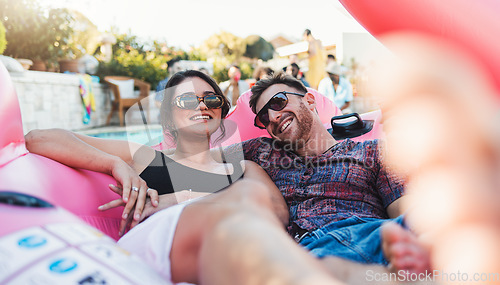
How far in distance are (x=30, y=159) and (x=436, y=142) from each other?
1475mm

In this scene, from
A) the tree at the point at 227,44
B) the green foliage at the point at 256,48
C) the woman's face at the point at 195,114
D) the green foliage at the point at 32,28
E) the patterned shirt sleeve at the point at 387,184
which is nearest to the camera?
the patterned shirt sleeve at the point at 387,184

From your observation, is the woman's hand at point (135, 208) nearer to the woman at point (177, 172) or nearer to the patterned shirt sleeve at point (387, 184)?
the woman at point (177, 172)

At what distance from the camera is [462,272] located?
2.87 feet

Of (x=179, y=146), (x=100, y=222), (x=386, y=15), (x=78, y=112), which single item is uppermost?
(x=386, y=15)

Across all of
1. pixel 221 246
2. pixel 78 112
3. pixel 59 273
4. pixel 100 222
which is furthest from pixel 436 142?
pixel 78 112

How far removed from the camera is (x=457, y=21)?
134 centimetres

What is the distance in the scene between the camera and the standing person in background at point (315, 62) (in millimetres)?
5887

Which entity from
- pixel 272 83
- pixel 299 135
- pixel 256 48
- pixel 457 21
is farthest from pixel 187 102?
pixel 256 48

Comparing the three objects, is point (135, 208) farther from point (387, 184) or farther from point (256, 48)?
point (256, 48)

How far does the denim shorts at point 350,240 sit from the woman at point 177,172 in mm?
217

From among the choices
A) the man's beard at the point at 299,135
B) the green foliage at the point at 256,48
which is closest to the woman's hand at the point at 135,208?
the man's beard at the point at 299,135

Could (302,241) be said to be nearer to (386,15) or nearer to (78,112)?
(386,15)

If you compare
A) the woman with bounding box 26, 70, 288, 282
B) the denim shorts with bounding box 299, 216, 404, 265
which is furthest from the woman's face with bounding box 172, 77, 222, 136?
the denim shorts with bounding box 299, 216, 404, 265

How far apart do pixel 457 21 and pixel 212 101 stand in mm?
1227
